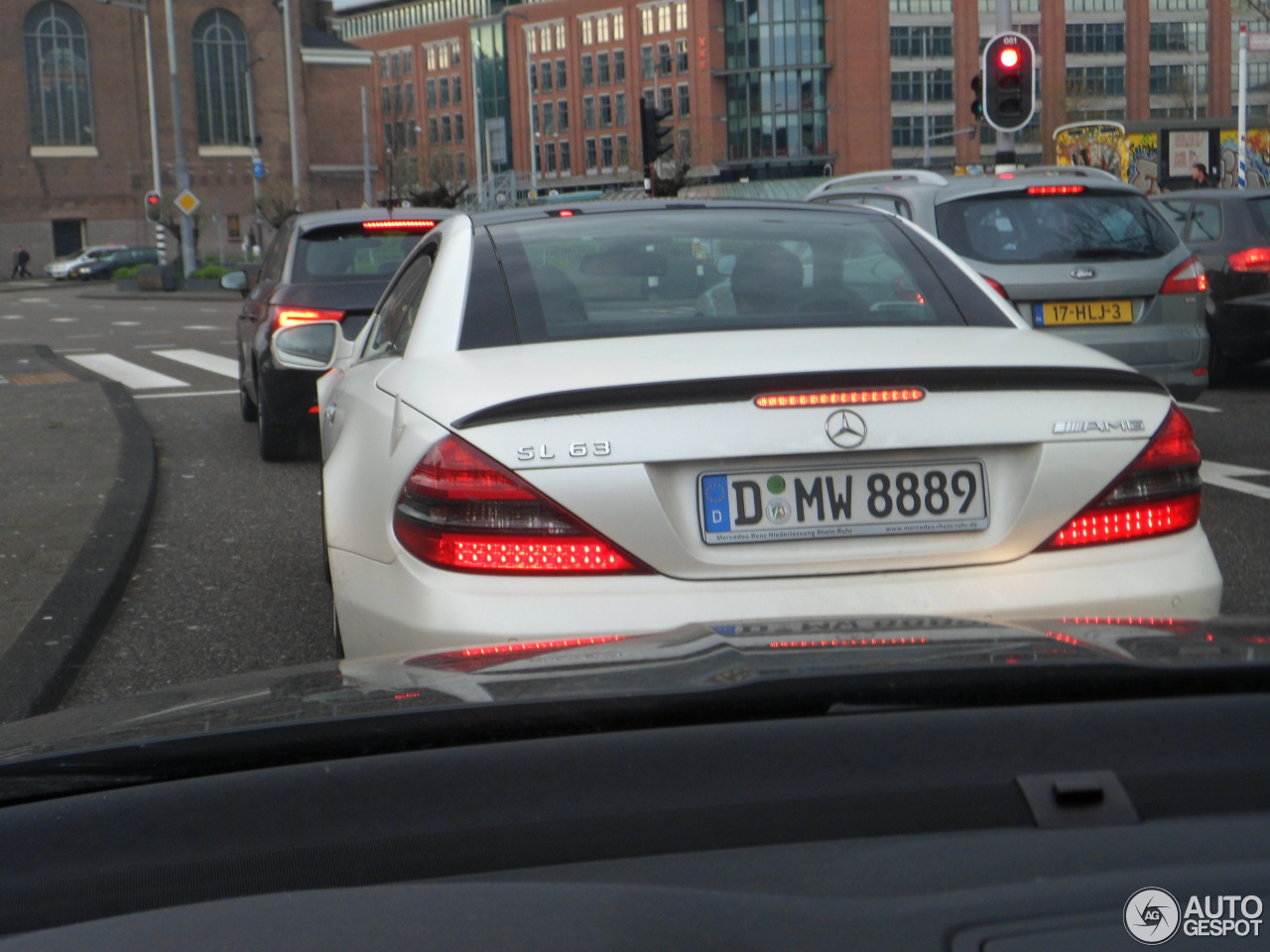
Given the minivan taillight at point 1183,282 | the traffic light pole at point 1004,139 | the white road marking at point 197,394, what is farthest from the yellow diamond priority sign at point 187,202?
the minivan taillight at point 1183,282

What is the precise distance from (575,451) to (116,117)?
258 feet

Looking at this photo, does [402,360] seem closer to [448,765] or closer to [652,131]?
[448,765]

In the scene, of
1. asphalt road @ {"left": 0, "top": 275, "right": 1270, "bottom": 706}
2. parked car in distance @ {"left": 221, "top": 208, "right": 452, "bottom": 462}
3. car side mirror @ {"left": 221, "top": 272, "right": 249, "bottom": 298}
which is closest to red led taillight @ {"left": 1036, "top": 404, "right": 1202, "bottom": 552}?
asphalt road @ {"left": 0, "top": 275, "right": 1270, "bottom": 706}

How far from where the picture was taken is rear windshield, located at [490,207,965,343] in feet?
11.8

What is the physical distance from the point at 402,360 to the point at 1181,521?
173cm

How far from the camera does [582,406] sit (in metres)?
2.90

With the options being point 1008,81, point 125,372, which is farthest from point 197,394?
point 1008,81

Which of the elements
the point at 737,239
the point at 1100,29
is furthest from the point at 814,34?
the point at 737,239

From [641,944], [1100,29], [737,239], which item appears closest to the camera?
[641,944]

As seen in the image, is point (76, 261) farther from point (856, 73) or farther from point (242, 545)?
point (242, 545)

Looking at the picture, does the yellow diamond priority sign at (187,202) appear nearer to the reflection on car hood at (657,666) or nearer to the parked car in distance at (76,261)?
the parked car in distance at (76,261)

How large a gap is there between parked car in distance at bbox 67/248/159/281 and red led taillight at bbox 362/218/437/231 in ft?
186

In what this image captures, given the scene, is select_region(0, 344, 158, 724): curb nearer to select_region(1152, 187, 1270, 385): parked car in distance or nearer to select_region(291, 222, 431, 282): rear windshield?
select_region(291, 222, 431, 282): rear windshield

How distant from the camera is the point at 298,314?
9.37 meters
